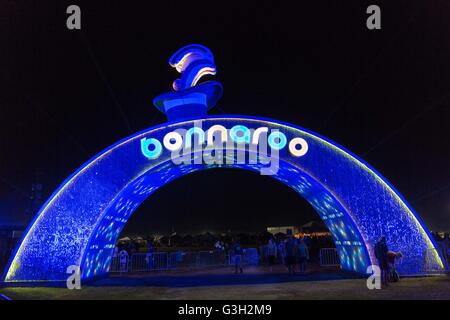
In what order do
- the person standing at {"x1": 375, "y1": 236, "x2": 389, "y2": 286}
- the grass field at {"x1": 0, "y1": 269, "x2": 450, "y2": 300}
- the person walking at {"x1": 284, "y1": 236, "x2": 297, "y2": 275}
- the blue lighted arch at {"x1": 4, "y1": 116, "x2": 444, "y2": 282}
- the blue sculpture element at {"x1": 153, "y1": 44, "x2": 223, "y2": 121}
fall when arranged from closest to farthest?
the grass field at {"x1": 0, "y1": 269, "x2": 450, "y2": 300}
the person standing at {"x1": 375, "y1": 236, "x2": 389, "y2": 286}
the blue lighted arch at {"x1": 4, "y1": 116, "x2": 444, "y2": 282}
the blue sculpture element at {"x1": 153, "y1": 44, "x2": 223, "y2": 121}
the person walking at {"x1": 284, "y1": 236, "x2": 297, "y2": 275}

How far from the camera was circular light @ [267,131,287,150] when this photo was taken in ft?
42.3

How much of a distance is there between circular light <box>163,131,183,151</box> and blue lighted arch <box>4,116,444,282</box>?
181 millimetres

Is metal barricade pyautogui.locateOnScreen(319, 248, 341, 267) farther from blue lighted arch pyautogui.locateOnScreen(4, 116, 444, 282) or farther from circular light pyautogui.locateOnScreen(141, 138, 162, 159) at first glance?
circular light pyautogui.locateOnScreen(141, 138, 162, 159)

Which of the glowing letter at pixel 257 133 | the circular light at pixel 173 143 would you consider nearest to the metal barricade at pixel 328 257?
the glowing letter at pixel 257 133

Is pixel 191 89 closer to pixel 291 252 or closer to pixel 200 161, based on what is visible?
pixel 200 161

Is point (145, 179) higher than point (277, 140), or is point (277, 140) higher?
point (277, 140)

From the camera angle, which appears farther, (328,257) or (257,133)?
(328,257)

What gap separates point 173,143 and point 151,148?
83 centimetres

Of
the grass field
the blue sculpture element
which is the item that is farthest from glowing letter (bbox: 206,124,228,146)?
the grass field

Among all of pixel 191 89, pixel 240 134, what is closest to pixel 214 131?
pixel 240 134

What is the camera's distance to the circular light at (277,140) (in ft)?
42.3

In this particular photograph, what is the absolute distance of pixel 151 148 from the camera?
13.1m
